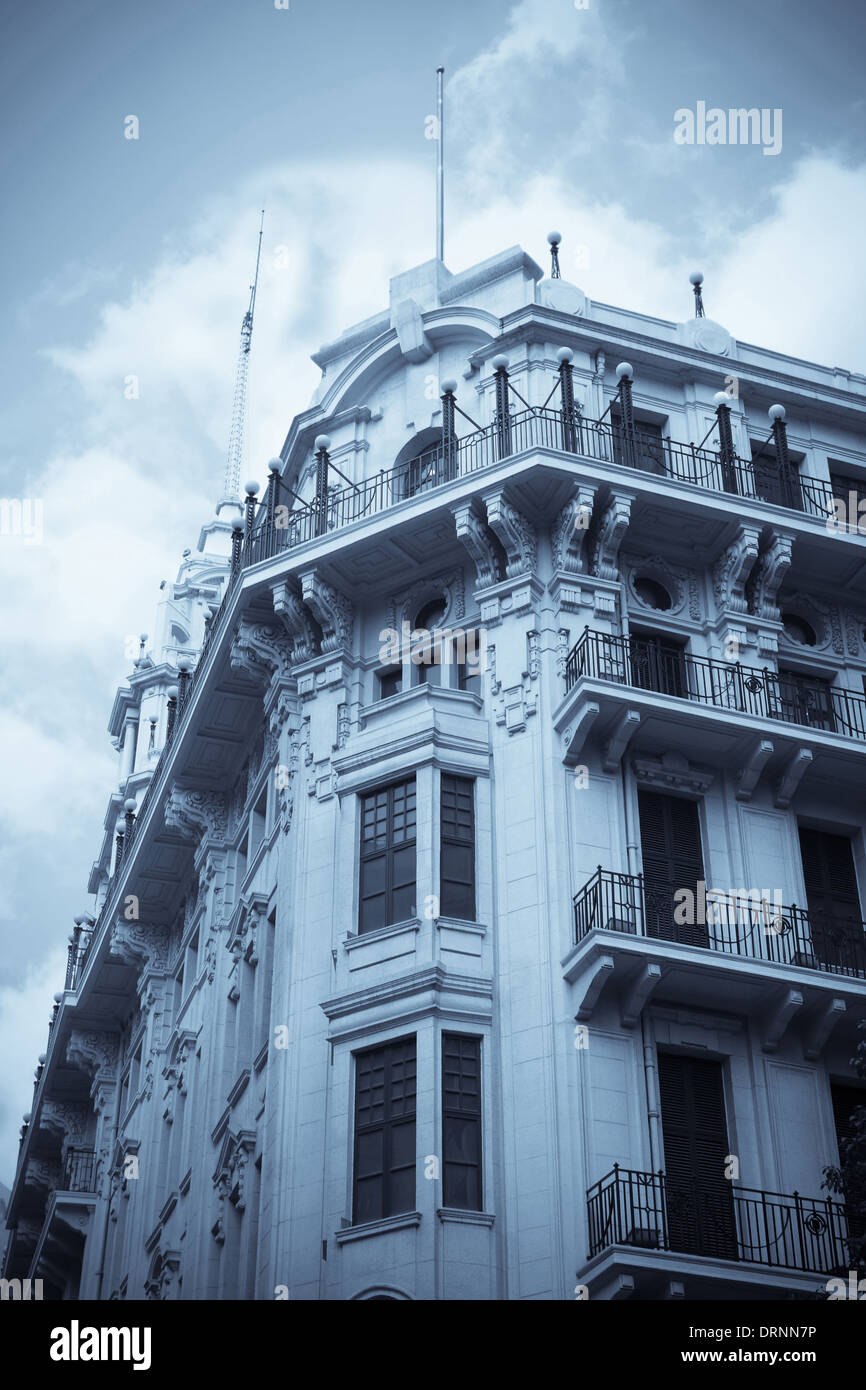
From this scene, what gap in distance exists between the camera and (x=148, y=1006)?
47938 millimetres

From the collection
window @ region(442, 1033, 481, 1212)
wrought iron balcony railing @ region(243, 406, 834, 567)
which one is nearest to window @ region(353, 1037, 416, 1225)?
window @ region(442, 1033, 481, 1212)

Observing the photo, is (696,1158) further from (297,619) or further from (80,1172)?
(80,1172)

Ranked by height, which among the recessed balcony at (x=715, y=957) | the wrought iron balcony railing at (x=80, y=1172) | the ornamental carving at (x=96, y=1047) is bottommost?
the recessed balcony at (x=715, y=957)

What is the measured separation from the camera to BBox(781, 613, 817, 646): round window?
36.3 metres

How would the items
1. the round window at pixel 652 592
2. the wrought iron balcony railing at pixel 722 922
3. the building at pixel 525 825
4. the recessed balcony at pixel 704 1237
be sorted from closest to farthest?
the recessed balcony at pixel 704 1237 < the building at pixel 525 825 < the wrought iron balcony railing at pixel 722 922 < the round window at pixel 652 592

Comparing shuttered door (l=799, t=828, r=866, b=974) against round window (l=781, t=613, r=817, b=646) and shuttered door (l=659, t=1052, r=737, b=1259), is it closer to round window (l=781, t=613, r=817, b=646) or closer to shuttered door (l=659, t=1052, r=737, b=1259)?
shuttered door (l=659, t=1052, r=737, b=1259)

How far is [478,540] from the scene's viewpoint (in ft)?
112

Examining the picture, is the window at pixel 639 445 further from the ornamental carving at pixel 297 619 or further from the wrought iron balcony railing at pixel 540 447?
the ornamental carving at pixel 297 619

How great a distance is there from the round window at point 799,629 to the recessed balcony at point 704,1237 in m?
12.0

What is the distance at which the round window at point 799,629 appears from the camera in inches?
1428

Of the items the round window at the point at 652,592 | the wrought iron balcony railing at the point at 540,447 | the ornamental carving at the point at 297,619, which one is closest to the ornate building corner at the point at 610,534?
the wrought iron balcony railing at the point at 540,447

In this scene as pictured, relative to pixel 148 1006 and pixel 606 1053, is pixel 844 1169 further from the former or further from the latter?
pixel 148 1006

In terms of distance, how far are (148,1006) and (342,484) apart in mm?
16844

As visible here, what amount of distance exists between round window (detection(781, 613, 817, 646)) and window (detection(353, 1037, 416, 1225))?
1215 centimetres
